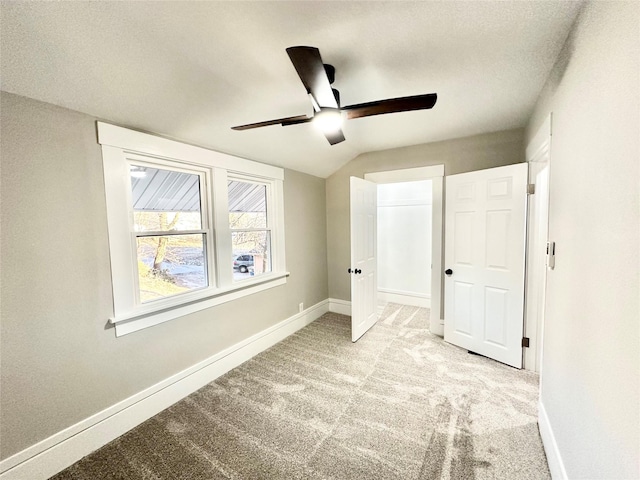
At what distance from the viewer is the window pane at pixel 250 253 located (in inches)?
115

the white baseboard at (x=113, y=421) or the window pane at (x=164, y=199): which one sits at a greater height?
the window pane at (x=164, y=199)

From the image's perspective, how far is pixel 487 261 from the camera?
273 cm

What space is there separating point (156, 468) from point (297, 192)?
2953 millimetres

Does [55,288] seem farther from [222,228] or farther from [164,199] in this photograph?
[222,228]

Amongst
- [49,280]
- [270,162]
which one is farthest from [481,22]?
[49,280]

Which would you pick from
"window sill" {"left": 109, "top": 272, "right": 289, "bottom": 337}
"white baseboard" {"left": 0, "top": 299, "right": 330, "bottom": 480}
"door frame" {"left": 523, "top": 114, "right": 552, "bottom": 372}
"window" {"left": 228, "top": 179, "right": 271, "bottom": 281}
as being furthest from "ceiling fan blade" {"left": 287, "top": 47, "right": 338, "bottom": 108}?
"white baseboard" {"left": 0, "top": 299, "right": 330, "bottom": 480}

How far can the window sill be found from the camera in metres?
1.89

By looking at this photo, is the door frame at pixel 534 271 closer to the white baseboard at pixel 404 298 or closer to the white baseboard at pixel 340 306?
the white baseboard at pixel 404 298

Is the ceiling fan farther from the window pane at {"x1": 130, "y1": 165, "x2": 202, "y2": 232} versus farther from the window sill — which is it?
the window sill

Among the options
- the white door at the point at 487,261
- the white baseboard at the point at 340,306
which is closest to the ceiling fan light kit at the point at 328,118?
the white door at the point at 487,261

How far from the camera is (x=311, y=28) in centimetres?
135

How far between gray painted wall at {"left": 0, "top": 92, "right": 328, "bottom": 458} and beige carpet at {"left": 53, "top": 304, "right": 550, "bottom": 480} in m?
0.42

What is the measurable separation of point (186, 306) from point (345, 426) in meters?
1.61

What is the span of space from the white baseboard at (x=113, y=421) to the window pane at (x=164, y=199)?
1279mm
